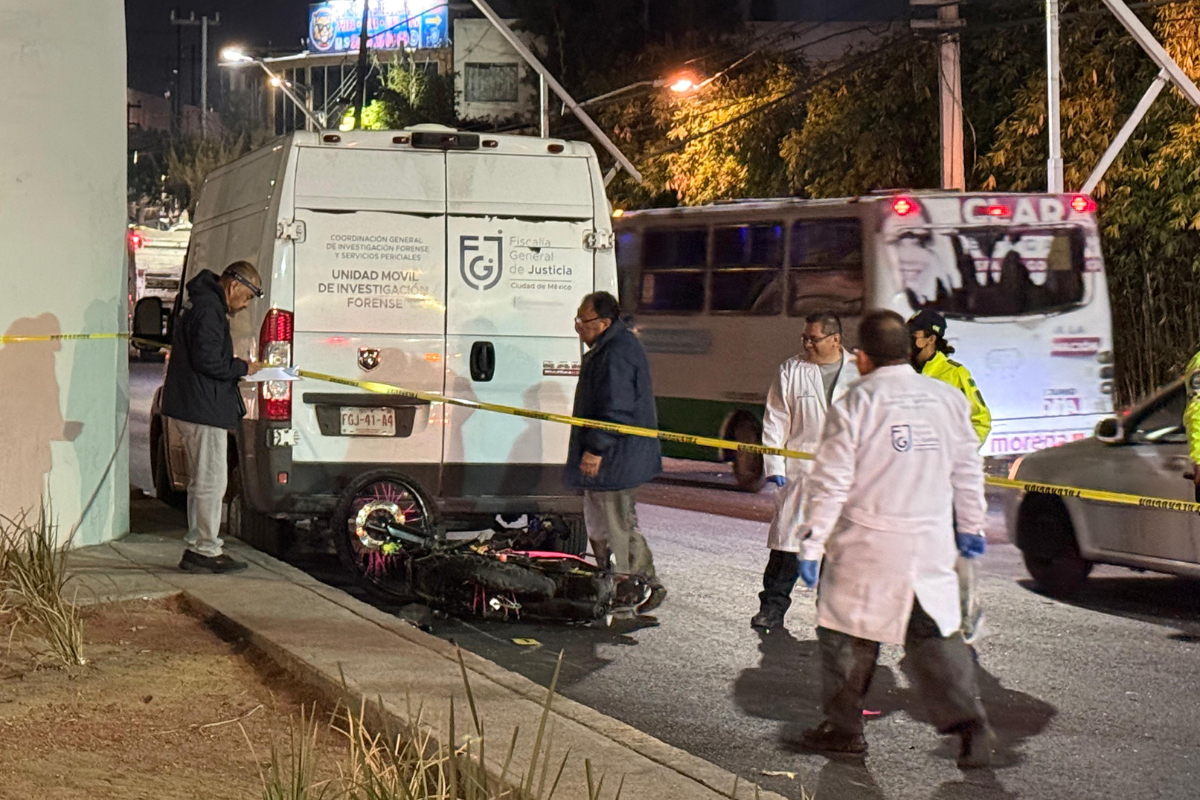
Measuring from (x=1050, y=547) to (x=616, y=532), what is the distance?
2779 mm

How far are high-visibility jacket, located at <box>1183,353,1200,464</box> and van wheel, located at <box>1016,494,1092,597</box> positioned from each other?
1099 millimetres

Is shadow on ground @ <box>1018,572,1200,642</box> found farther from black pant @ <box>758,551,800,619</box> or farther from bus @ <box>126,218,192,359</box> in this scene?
bus @ <box>126,218,192,359</box>

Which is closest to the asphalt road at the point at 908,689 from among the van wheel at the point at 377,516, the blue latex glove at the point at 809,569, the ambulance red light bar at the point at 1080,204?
the blue latex glove at the point at 809,569

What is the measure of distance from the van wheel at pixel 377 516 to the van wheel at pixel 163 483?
317 cm

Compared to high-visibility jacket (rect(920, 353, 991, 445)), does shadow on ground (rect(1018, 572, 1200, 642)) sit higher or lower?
lower

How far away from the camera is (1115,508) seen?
370 inches

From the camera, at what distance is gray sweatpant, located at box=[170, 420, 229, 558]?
30.8ft

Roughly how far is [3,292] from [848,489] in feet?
19.4

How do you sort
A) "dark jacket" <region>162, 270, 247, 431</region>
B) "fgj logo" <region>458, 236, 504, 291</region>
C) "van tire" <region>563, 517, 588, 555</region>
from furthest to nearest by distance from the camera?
1. "van tire" <region>563, 517, 588, 555</region>
2. "fgj logo" <region>458, 236, 504, 291</region>
3. "dark jacket" <region>162, 270, 247, 431</region>

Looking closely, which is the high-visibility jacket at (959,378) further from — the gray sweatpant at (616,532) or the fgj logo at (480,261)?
the fgj logo at (480,261)

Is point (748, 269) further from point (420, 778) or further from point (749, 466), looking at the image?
point (420, 778)

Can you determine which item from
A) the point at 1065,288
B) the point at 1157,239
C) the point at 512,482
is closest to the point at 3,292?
the point at 512,482

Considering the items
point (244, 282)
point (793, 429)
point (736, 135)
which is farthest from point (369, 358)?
point (736, 135)

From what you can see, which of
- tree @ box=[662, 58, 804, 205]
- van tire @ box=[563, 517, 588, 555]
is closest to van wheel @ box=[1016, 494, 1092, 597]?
van tire @ box=[563, 517, 588, 555]
